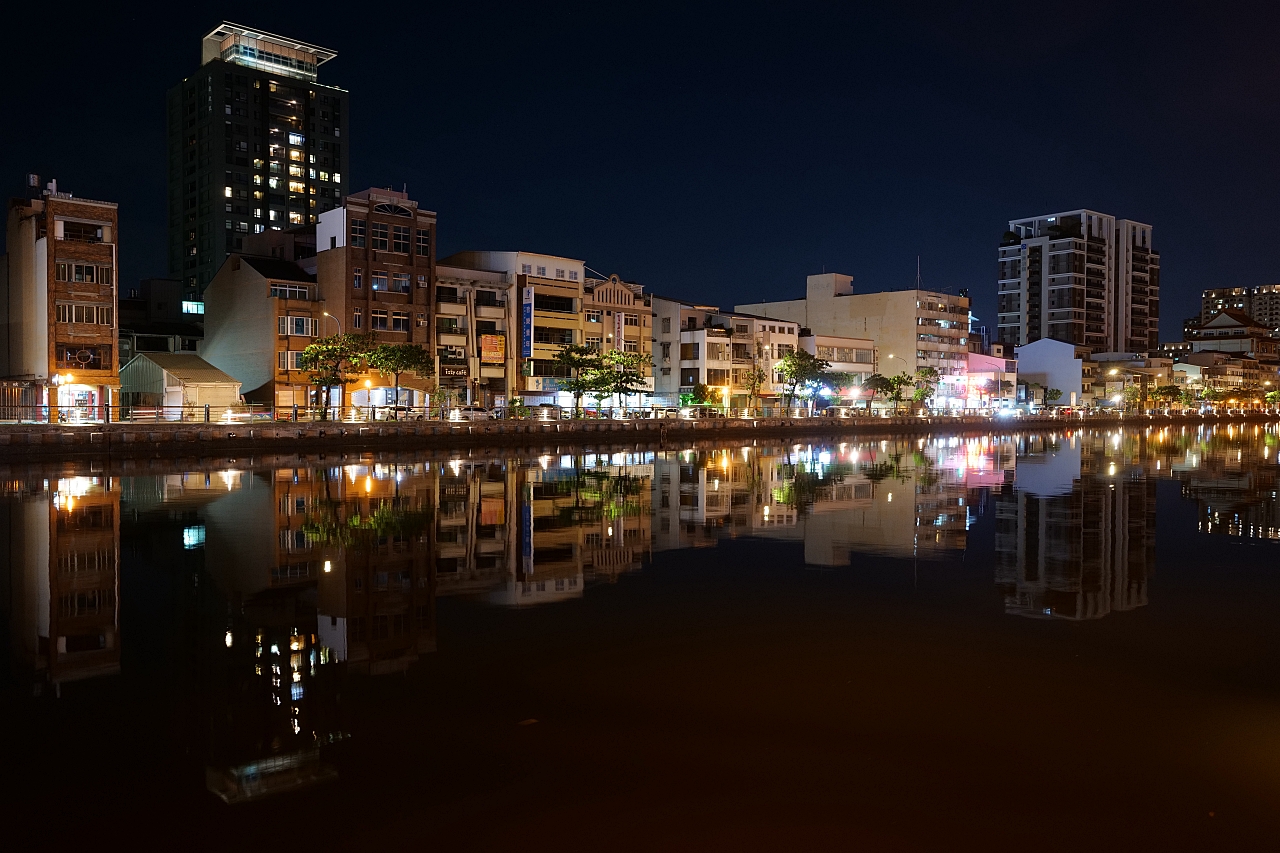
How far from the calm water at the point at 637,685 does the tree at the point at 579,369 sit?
4924 centimetres

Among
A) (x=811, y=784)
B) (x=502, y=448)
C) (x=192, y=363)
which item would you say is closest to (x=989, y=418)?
(x=502, y=448)

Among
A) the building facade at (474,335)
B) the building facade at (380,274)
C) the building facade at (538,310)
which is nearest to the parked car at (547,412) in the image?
the building facade at (474,335)

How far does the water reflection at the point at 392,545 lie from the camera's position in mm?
10086

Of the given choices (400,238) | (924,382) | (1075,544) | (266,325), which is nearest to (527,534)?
(1075,544)

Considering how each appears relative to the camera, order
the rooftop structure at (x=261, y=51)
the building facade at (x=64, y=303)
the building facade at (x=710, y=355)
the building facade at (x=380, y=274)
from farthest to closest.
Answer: the rooftop structure at (x=261, y=51) → the building facade at (x=710, y=355) → the building facade at (x=380, y=274) → the building facade at (x=64, y=303)

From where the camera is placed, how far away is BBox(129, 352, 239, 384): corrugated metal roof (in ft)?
200

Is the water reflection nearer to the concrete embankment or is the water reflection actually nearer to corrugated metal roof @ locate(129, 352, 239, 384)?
the concrete embankment

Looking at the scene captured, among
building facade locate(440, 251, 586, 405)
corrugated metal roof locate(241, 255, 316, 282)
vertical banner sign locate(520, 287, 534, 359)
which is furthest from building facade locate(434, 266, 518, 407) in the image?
corrugated metal roof locate(241, 255, 316, 282)

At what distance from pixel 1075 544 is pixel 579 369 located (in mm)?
55317

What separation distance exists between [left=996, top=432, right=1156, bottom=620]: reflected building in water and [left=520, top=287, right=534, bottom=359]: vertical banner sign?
44745mm

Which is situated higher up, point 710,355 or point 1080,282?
point 1080,282

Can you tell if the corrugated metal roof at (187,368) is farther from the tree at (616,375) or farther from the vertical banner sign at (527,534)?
the vertical banner sign at (527,534)

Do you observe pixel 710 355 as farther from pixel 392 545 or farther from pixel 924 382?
pixel 392 545

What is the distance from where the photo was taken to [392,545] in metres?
18.2
